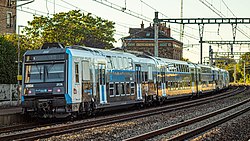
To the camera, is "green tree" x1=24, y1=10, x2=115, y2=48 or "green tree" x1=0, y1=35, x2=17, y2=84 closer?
"green tree" x1=0, y1=35, x2=17, y2=84

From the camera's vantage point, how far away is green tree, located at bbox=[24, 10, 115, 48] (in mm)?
53688

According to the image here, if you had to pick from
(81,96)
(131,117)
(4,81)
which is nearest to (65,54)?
(81,96)

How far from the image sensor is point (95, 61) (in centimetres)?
2227

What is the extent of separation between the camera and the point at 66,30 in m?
54.7

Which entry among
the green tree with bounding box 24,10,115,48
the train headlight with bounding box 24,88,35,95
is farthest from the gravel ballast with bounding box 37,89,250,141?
the green tree with bounding box 24,10,115,48

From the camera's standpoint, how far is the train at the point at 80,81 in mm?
19719

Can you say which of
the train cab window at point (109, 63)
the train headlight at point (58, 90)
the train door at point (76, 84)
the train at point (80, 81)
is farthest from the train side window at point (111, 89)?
the train headlight at point (58, 90)

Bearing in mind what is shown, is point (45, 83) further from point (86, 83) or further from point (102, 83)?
point (102, 83)

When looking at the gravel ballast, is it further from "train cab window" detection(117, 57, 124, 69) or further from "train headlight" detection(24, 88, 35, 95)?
"train cab window" detection(117, 57, 124, 69)

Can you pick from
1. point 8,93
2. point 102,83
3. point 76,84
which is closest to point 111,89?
point 102,83

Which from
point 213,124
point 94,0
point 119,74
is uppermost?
point 94,0

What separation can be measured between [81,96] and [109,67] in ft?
11.8

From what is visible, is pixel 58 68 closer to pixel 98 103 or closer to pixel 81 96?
pixel 81 96

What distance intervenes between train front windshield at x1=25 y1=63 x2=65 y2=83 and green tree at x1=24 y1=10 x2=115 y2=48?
3192 centimetres
